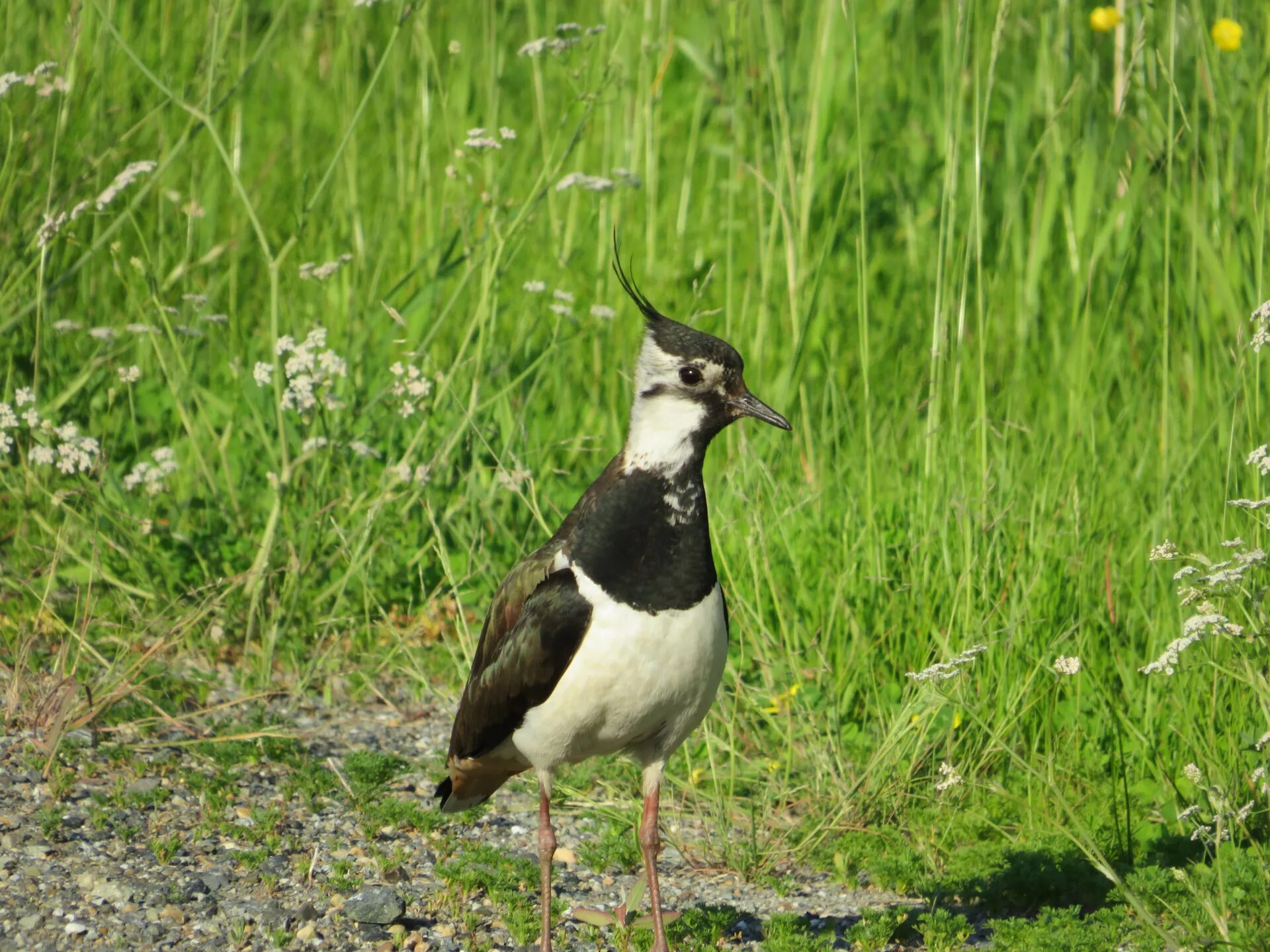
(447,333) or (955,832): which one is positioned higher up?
(447,333)

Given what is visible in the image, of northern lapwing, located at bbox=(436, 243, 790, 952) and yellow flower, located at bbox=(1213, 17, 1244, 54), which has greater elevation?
yellow flower, located at bbox=(1213, 17, 1244, 54)

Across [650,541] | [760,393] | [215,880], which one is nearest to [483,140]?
[760,393]

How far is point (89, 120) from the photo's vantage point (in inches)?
236

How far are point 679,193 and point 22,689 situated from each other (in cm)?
367

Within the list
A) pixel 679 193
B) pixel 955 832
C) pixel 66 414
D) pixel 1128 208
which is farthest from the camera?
pixel 679 193

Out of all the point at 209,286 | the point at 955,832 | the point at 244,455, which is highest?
the point at 209,286

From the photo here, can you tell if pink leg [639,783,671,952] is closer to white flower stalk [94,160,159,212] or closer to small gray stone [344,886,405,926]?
small gray stone [344,886,405,926]

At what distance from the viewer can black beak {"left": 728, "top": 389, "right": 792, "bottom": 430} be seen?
358 cm

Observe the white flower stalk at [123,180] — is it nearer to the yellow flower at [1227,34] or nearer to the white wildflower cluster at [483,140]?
the white wildflower cluster at [483,140]

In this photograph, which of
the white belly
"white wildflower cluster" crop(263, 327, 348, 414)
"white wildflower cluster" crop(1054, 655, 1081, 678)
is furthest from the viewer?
"white wildflower cluster" crop(263, 327, 348, 414)

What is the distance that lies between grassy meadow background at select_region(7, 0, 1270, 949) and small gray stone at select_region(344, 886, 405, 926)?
0.95 meters

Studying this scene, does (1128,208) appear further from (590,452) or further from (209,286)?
(209,286)

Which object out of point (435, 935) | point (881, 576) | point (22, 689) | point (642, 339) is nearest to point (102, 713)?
point (22, 689)

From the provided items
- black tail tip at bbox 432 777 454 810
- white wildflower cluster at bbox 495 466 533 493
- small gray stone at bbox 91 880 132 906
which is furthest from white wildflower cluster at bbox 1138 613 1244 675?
small gray stone at bbox 91 880 132 906
